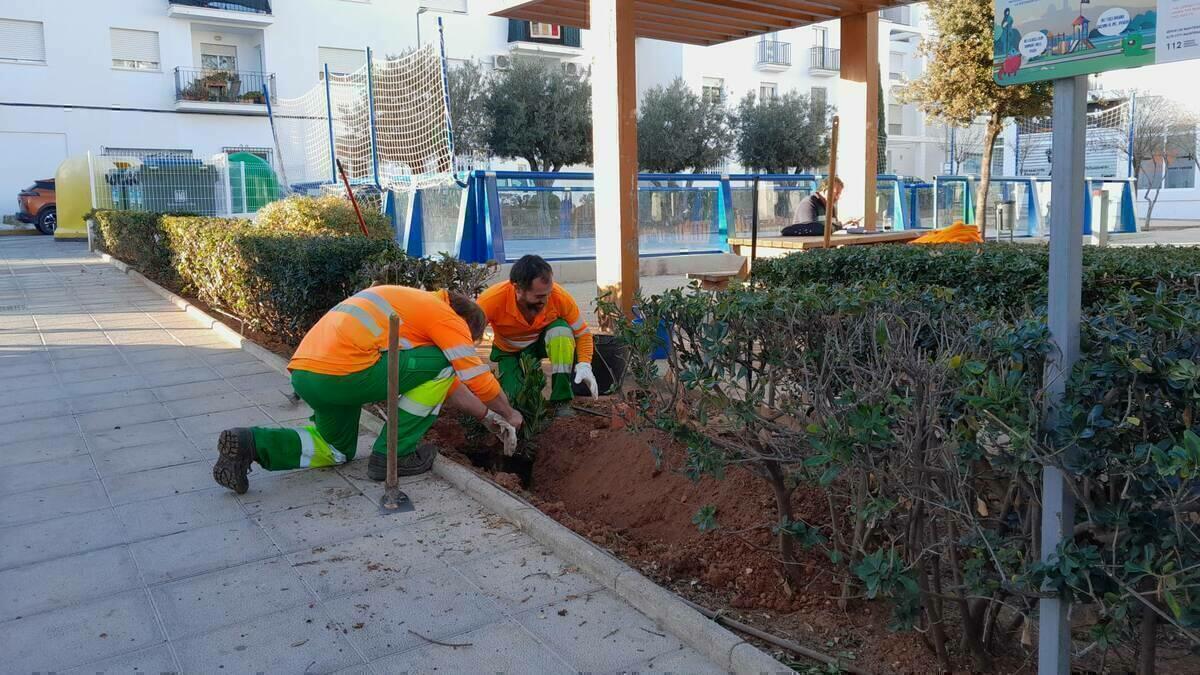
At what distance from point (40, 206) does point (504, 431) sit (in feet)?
90.2

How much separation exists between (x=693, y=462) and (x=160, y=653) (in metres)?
1.88

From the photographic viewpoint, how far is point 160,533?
13.7 ft

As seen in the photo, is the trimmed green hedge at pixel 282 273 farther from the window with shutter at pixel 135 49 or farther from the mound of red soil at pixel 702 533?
the window with shutter at pixel 135 49

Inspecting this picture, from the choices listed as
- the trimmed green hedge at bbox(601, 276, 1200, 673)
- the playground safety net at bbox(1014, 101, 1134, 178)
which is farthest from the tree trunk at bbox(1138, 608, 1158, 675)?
the playground safety net at bbox(1014, 101, 1134, 178)

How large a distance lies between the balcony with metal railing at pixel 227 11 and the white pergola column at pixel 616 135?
28.7m

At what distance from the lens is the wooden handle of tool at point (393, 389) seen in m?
4.29

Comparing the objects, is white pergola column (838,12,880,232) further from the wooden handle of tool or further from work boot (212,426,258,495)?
work boot (212,426,258,495)

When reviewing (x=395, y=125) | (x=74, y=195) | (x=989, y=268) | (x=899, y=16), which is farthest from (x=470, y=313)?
(x=899, y=16)

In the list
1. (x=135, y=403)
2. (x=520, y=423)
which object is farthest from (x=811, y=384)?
(x=135, y=403)

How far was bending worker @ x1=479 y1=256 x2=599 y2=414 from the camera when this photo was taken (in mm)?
5785

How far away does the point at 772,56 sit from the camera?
42.4 meters

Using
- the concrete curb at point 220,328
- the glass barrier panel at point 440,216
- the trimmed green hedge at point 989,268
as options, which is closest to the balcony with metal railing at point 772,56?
the glass barrier panel at point 440,216

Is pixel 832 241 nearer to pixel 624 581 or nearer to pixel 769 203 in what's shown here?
pixel 624 581

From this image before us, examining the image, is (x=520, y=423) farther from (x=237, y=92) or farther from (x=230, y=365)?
(x=237, y=92)
